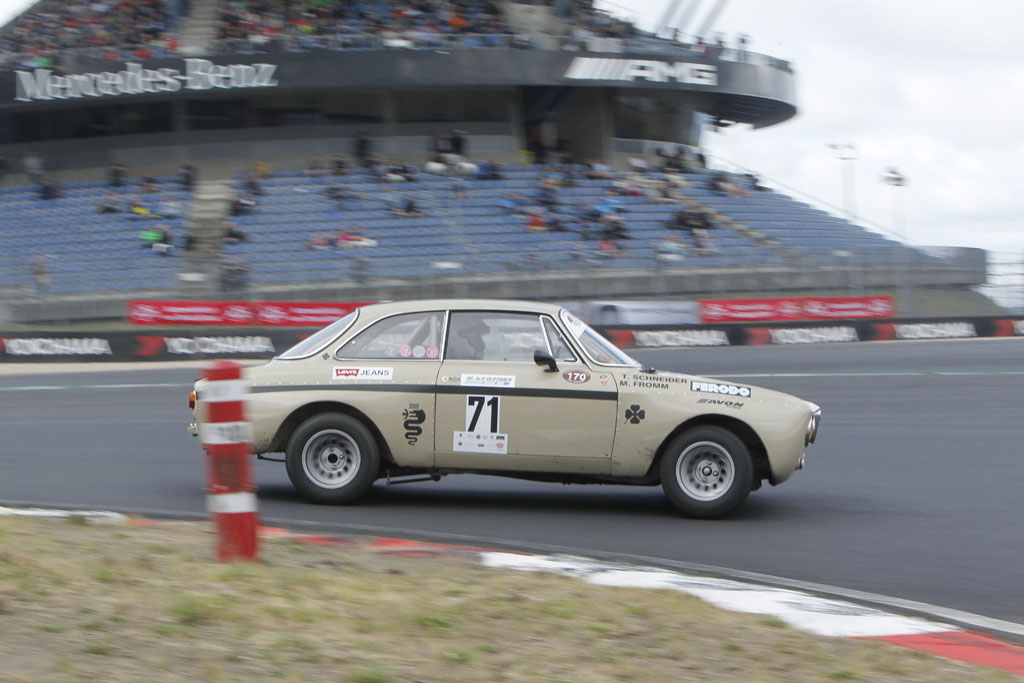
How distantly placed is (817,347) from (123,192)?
19604mm

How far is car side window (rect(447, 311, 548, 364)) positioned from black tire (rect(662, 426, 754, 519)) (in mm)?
1175

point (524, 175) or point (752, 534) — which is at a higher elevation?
point (524, 175)

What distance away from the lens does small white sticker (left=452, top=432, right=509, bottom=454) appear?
24.2 ft

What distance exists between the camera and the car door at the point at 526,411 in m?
7.32

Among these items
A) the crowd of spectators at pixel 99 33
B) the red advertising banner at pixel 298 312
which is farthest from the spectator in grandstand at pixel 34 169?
the red advertising banner at pixel 298 312

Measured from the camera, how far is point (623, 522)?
7.36 metres

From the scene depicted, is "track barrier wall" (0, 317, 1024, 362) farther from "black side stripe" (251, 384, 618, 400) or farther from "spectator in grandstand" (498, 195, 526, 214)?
"black side stripe" (251, 384, 618, 400)

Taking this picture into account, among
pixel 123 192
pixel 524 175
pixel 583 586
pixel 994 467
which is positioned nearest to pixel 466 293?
pixel 524 175

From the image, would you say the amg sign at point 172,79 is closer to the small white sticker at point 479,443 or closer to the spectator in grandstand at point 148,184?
the spectator in grandstand at point 148,184

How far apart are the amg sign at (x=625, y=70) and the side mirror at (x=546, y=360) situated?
1072 inches

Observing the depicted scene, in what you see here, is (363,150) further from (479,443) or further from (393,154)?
(479,443)

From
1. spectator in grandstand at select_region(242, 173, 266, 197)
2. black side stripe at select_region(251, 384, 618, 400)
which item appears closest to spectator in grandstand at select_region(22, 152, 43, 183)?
spectator in grandstand at select_region(242, 173, 266, 197)

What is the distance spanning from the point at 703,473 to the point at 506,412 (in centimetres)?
141

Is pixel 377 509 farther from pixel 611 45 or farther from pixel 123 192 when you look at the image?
pixel 611 45
